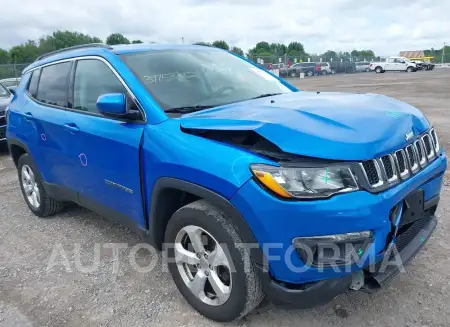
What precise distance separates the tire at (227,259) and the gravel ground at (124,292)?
5.7 inches

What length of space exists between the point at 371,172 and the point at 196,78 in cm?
169

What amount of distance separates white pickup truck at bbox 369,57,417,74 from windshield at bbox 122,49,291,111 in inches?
1797

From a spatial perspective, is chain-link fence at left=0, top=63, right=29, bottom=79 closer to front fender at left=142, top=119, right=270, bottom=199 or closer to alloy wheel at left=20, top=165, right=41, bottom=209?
alloy wheel at left=20, top=165, right=41, bottom=209

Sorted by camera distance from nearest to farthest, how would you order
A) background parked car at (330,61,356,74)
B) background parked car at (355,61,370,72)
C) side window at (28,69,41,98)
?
side window at (28,69,41,98) < background parked car at (330,61,356,74) < background parked car at (355,61,370,72)

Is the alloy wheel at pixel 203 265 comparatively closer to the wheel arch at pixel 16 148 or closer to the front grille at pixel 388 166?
the front grille at pixel 388 166

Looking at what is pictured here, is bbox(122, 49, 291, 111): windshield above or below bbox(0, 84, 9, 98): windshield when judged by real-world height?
above

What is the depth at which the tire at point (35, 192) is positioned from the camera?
4.46 m

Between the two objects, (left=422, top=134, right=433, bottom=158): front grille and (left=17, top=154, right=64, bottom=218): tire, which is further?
(left=17, top=154, right=64, bottom=218): tire

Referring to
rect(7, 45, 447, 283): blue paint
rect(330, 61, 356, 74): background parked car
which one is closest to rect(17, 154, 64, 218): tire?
rect(7, 45, 447, 283): blue paint

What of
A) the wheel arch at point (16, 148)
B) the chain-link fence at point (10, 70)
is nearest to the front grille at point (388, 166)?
the wheel arch at point (16, 148)

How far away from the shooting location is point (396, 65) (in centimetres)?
4472

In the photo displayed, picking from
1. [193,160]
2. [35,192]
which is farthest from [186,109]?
[35,192]

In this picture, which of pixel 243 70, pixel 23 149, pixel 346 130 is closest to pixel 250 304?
pixel 346 130

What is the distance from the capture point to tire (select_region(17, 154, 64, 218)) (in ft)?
14.6
